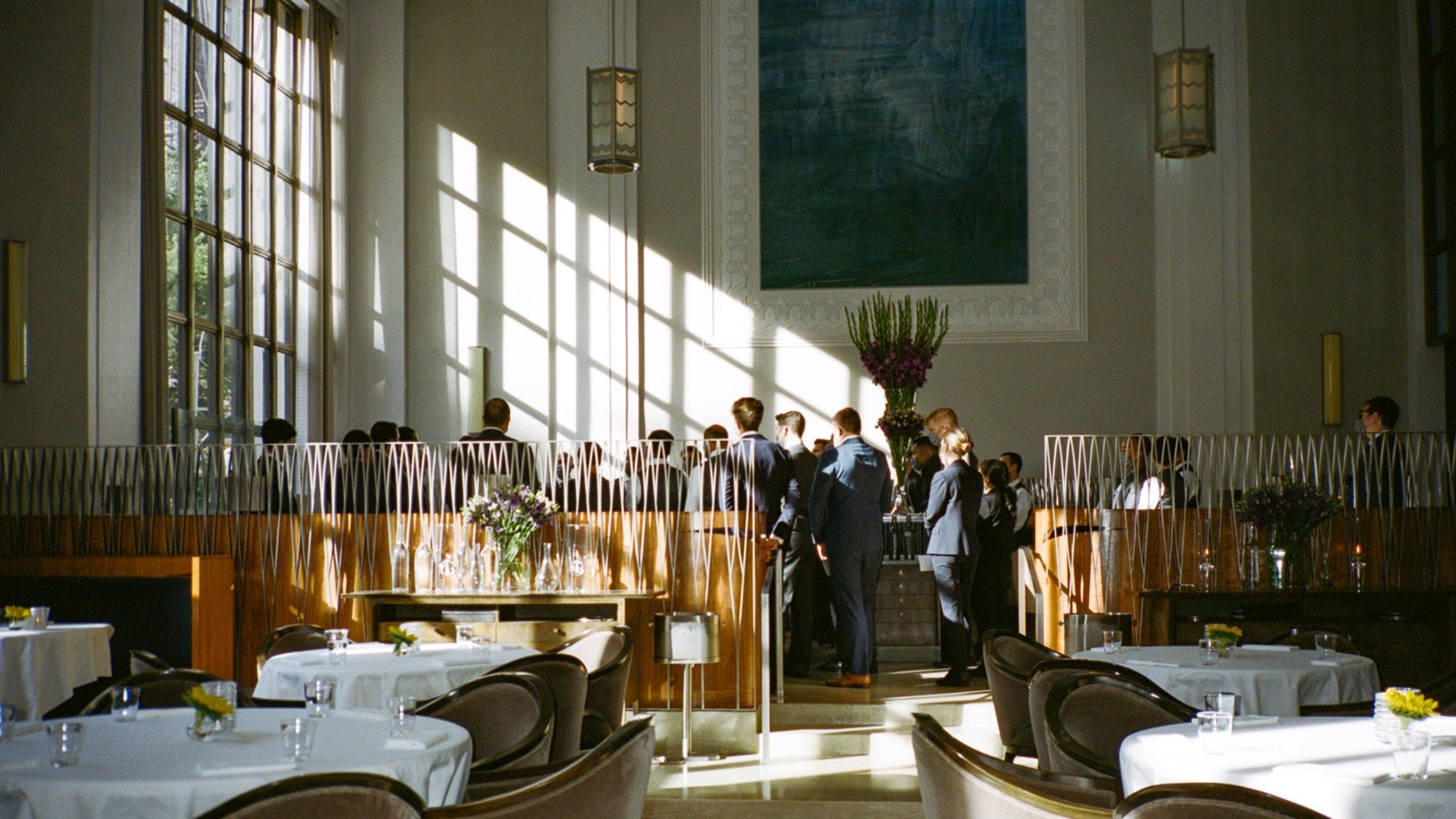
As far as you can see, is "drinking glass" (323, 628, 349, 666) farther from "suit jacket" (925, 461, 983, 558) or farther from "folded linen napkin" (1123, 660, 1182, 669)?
"suit jacket" (925, 461, 983, 558)

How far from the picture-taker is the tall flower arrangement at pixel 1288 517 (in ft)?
23.4

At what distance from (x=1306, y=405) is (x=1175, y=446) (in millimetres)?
3859

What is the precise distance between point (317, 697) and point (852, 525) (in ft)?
15.3

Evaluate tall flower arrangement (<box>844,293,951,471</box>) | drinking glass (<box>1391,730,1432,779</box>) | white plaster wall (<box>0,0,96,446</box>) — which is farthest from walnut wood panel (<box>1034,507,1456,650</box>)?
white plaster wall (<box>0,0,96,446</box>)

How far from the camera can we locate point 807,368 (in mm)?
11594

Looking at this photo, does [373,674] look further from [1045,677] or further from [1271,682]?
[1271,682]

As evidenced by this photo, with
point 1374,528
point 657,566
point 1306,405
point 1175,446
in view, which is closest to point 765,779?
point 657,566

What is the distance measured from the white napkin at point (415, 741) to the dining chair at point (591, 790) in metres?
0.22

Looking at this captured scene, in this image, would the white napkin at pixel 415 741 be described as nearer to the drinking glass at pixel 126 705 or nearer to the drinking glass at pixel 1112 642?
the drinking glass at pixel 126 705

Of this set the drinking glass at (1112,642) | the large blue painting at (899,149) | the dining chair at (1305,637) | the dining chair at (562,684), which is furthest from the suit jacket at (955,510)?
the dining chair at (562,684)

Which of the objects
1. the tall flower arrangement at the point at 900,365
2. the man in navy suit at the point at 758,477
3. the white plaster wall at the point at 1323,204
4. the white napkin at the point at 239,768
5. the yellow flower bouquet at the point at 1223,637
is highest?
→ the white plaster wall at the point at 1323,204

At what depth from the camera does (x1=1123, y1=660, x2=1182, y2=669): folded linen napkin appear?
4867mm

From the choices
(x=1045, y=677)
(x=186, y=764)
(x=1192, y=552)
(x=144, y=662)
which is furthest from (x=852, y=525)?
(x=186, y=764)

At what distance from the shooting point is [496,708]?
14.1ft
